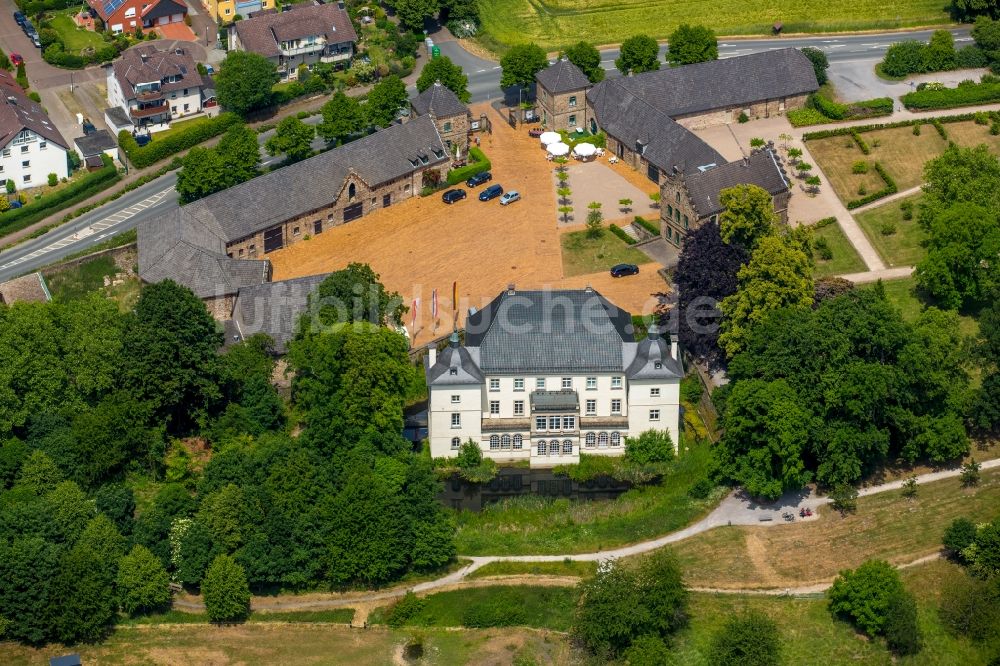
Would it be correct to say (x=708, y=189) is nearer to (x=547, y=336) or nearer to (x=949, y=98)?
(x=547, y=336)

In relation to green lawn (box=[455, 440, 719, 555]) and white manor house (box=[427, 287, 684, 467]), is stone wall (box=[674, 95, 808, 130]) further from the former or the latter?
green lawn (box=[455, 440, 719, 555])

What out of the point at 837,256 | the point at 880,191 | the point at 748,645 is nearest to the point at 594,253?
the point at 837,256

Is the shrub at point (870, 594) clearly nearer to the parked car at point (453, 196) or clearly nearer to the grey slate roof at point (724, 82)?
the parked car at point (453, 196)

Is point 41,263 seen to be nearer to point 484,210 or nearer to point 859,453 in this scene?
point 484,210

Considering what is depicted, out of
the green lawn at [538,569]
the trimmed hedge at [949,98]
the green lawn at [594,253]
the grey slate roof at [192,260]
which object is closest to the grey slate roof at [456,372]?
the green lawn at [538,569]

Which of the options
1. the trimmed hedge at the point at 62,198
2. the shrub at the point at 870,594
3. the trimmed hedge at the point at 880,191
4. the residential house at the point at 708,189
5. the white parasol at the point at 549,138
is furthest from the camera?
the white parasol at the point at 549,138

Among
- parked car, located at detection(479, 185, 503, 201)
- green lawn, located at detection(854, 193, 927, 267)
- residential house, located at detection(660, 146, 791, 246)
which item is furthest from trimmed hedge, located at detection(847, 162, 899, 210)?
parked car, located at detection(479, 185, 503, 201)
